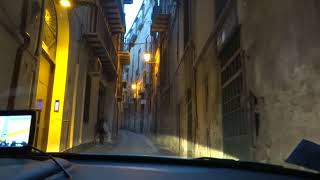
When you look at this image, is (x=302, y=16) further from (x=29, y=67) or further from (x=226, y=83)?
(x=29, y=67)

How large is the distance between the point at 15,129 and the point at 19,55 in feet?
18.5

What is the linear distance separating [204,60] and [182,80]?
4.88 m

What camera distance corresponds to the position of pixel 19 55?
7430 mm

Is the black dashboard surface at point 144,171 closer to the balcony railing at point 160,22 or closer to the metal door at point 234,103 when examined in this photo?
the metal door at point 234,103

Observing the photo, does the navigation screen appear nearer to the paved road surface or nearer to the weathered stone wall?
the weathered stone wall

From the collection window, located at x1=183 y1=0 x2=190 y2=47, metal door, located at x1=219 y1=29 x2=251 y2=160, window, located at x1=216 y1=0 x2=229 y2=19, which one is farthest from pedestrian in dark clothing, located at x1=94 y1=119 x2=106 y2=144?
metal door, located at x1=219 y1=29 x2=251 y2=160

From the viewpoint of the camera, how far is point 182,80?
51.2 ft

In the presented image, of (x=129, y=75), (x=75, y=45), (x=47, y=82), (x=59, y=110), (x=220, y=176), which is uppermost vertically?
(x=129, y=75)

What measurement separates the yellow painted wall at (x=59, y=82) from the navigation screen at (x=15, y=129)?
9983 millimetres

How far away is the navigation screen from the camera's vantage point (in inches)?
84.3

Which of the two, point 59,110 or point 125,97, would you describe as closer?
point 59,110

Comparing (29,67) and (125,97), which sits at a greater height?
(125,97)

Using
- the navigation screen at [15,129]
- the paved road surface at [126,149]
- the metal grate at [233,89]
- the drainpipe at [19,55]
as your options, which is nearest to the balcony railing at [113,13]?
the paved road surface at [126,149]

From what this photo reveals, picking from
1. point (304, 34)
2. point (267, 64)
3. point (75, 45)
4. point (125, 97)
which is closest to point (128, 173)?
point (304, 34)
